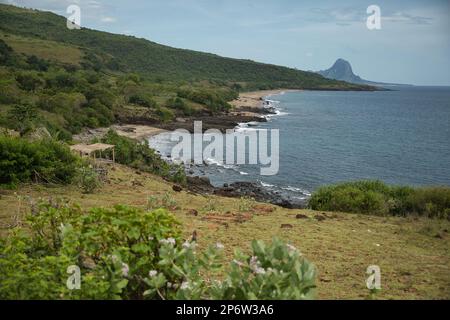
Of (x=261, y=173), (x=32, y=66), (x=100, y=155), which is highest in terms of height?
(x=32, y=66)

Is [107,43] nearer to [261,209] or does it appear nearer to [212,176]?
[212,176]

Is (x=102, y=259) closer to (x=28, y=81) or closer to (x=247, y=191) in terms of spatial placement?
(x=247, y=191)

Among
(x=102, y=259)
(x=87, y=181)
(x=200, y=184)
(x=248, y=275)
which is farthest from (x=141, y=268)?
(x=200, y=184)

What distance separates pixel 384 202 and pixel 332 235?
284 inches

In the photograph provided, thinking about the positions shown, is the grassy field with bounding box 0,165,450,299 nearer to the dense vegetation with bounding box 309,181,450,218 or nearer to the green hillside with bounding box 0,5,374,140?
the dense vegetation with bounding box 309,181,450,218

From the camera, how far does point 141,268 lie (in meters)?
4.69

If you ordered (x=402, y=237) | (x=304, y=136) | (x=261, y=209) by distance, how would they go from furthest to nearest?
(x=304, y=136), (x=261, y=209), (x=402, y=237)

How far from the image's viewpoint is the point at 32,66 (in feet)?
214

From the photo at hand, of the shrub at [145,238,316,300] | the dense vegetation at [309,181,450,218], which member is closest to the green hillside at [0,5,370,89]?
the dense vegetation at [309,181,450,218]

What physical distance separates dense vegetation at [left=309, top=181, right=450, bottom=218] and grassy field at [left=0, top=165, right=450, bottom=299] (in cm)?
221

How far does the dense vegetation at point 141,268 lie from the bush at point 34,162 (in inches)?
356
